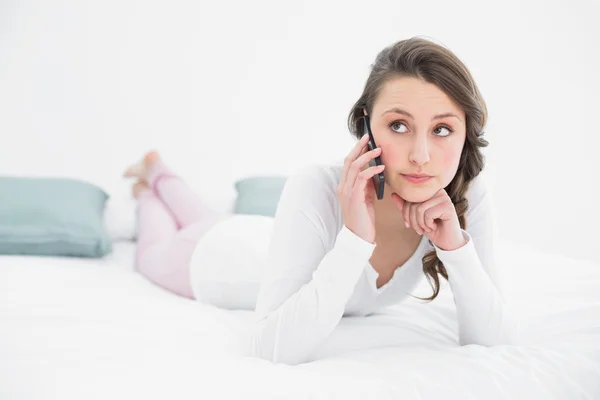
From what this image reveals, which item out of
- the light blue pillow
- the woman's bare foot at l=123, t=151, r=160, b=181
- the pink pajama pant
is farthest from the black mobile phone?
the woman's bare foot at l=123, t=151, r=160, b=181

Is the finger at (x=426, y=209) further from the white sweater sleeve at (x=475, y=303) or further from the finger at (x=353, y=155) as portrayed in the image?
the finger at (x=353, y=155)

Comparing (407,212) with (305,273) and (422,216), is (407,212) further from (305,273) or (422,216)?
(305,273)

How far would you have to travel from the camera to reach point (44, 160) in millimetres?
3037

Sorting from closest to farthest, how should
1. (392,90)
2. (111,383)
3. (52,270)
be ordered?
1. (111,383)
2. (392,90)
3. (52,270)

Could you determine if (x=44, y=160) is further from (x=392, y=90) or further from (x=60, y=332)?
(x=392, y=90)

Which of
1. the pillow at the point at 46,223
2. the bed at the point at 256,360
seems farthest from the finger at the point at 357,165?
Answer: the pillow at the point at 46,223

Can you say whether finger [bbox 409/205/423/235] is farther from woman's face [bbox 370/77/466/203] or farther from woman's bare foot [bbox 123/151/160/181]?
woman's bare foot [bbox 123/151/160/181]

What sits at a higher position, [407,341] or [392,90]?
[392,90]

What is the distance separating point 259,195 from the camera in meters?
2.50

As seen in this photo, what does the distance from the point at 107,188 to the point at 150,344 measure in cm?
210

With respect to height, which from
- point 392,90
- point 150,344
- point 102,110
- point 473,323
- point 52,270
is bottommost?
point 52,270

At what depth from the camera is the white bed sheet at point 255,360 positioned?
0.89 m

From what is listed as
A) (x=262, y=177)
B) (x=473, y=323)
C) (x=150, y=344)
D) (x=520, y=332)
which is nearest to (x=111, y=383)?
(x=150, y=344)

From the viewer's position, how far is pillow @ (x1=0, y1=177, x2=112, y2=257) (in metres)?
2.12
